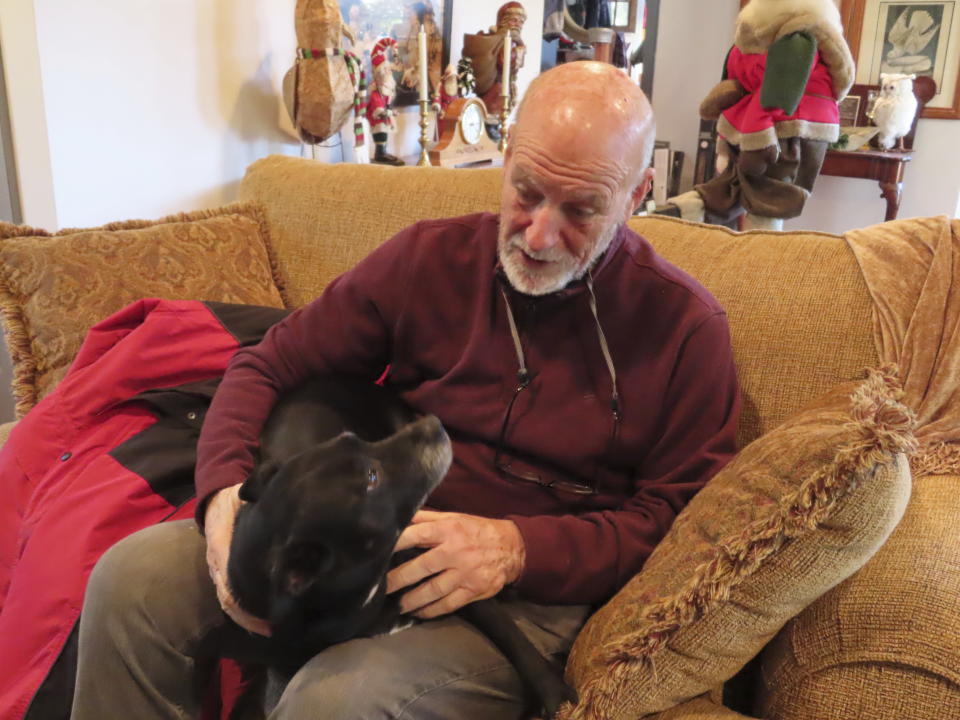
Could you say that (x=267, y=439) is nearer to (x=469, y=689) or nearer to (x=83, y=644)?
(x=83, y=644)

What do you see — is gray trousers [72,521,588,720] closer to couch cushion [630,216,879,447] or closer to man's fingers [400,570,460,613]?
man's fingers [400,570,460,613]

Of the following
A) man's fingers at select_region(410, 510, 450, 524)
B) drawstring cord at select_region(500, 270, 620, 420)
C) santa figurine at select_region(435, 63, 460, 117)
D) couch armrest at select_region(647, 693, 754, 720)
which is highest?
santa figurine at select_region(435, 63, 460, 117)

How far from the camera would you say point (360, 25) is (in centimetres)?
289

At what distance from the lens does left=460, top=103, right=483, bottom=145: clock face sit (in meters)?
2.99

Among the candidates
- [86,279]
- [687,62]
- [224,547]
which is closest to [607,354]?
[224,547]

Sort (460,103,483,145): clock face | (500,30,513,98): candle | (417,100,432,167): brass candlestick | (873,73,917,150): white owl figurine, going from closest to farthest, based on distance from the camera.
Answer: (417,100,432,167): brass candlestick < (460,103,483,145): clock face < (500,30,513,98): candle < (873,73,917,150): white owl figurine

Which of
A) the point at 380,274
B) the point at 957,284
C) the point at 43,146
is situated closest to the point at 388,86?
the point at 43,146

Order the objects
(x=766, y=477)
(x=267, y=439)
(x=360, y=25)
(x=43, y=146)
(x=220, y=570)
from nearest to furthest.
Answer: (x=766, y=477), (x=220, y=570), (x=267, y=439), (x=43, y=146), (x=360, y=25)

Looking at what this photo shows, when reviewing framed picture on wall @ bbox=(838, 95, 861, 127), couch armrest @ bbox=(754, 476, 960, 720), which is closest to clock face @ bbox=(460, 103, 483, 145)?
couch armrest @ bbox=(754, 476, 960, 720)

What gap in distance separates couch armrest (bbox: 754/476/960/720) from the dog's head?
50 centimetres

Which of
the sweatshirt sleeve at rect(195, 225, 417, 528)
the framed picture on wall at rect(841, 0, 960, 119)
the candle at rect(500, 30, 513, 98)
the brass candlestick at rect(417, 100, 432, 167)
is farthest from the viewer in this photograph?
the framed picture on wall at rect(841, 0, 960, 119)

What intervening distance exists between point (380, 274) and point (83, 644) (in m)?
0.69

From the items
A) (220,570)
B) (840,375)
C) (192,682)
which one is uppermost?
(840,375)

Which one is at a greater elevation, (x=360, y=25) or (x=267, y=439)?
(x=360, y=25)
